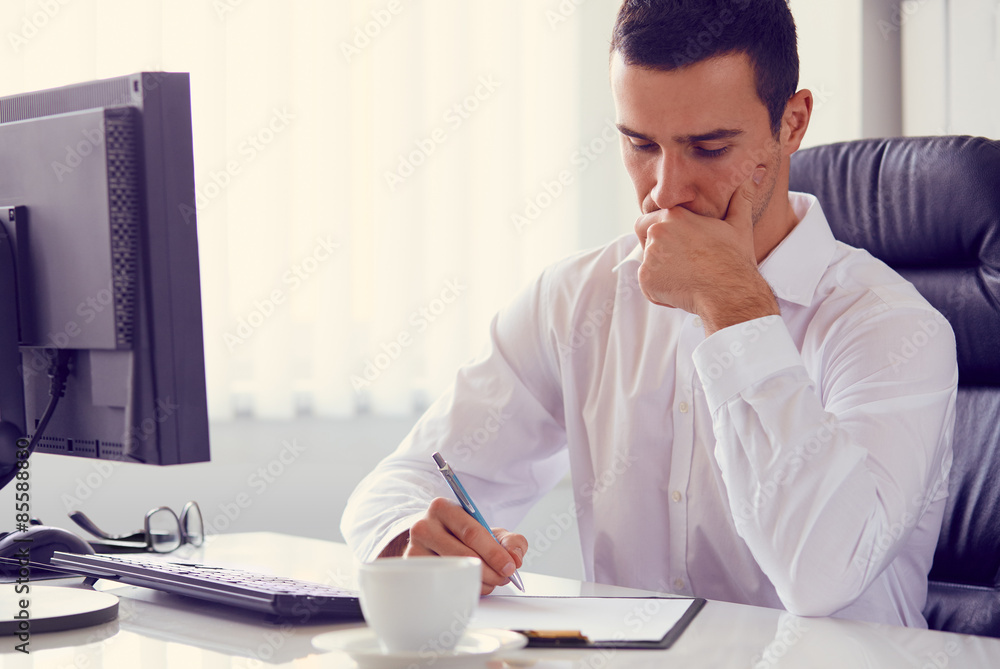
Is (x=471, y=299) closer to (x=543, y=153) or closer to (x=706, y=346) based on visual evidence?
(x=543, y=153)

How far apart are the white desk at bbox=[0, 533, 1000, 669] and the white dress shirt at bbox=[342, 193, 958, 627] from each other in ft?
0.44

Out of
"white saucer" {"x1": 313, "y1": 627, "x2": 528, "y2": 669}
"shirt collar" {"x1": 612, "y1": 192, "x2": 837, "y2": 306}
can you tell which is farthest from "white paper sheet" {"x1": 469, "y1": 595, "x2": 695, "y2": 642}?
"shirt collar" {"x1": 612, "y1": 192, "x2": 837, "y2": 306}

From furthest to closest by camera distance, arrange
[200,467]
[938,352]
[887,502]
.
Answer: [200,467] < [938,352] < [887,502]

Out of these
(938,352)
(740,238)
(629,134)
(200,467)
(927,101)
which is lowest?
(200,467)

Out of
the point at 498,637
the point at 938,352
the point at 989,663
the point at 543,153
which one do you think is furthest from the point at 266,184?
the point at 989,663

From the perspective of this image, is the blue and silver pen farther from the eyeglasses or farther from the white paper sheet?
the eyeglasses

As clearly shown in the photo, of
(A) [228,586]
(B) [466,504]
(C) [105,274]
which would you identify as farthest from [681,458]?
(C) [105,274]

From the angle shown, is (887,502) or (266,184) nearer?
(887,502)

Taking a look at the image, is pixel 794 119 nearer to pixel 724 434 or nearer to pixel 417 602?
pixel 724 434

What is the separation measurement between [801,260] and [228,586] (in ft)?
2.62

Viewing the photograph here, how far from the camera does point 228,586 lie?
810 millimetres

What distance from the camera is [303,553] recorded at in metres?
1.20

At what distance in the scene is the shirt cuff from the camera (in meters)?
0.98

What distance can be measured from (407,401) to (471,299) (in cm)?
31
